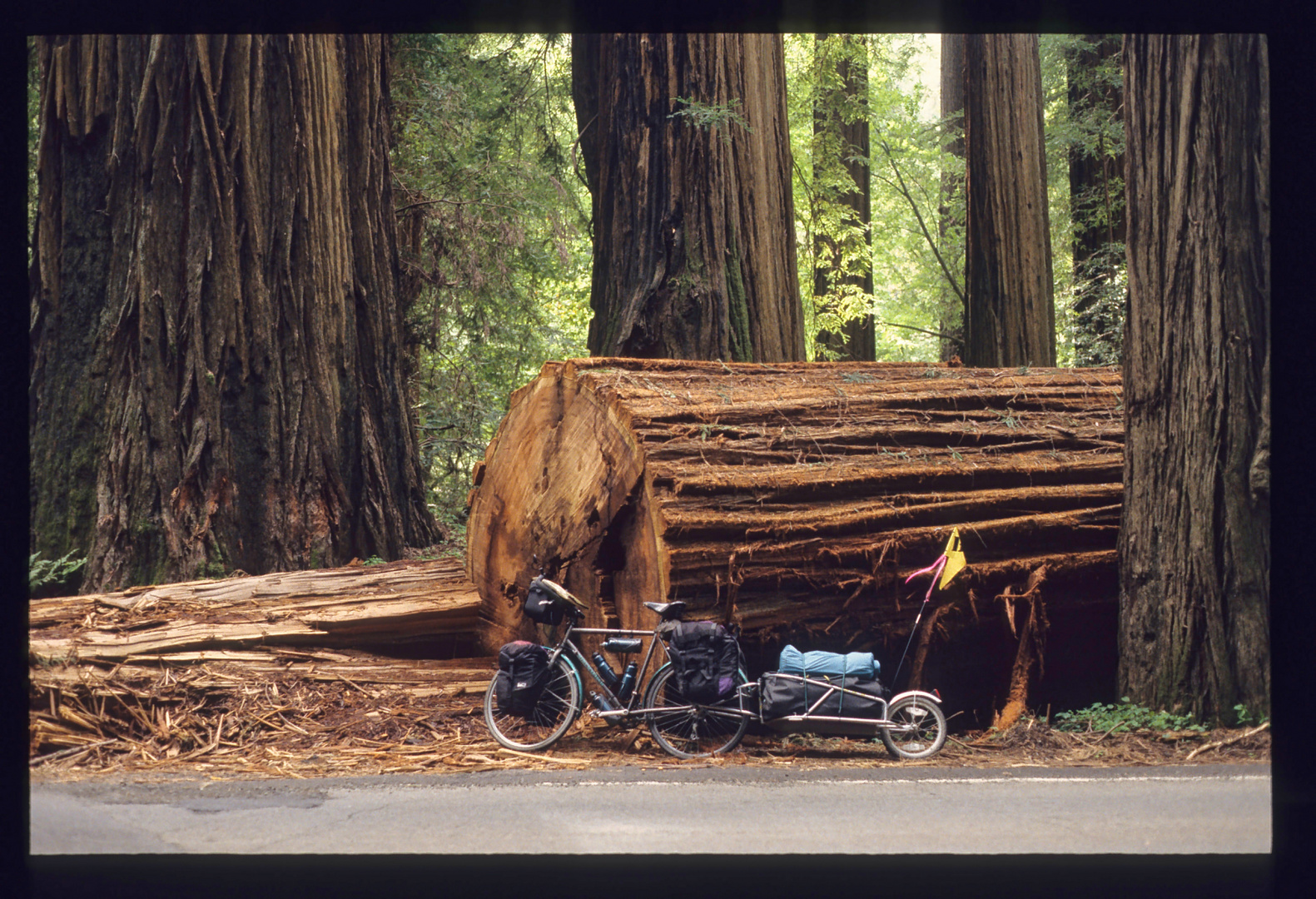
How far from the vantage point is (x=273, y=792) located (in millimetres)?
4141

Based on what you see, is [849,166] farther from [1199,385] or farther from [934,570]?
[934,570]

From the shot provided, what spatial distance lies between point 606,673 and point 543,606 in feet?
1.42

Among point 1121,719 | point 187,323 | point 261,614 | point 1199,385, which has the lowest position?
point 1121,719

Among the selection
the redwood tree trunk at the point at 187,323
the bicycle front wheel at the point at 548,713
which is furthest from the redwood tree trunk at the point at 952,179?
the bicycle front wheel at the point at 548,713

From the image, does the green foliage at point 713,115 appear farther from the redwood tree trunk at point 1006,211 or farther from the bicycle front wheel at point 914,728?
the bicycle front wheel at point 914,728

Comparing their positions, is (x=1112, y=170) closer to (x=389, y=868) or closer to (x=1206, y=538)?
(x=1206, y=538)

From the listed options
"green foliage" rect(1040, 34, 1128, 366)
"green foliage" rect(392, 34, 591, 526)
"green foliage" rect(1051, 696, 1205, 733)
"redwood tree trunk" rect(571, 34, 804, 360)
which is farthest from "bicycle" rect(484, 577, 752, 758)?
"green foliage" rect(1040, 34, 1128, 366)

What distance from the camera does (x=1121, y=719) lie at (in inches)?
193

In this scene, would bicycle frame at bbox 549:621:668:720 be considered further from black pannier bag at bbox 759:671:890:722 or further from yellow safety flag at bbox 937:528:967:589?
yellow safety flag at bbox 937:528:967:589

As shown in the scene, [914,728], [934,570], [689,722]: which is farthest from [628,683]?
[934,570]

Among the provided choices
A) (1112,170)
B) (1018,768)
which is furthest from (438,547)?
(1112,170)

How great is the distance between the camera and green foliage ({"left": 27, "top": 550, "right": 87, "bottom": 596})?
6180mm

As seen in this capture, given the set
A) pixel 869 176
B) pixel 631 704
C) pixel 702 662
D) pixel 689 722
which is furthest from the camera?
pixel 869 176

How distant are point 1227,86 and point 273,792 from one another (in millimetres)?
5204
